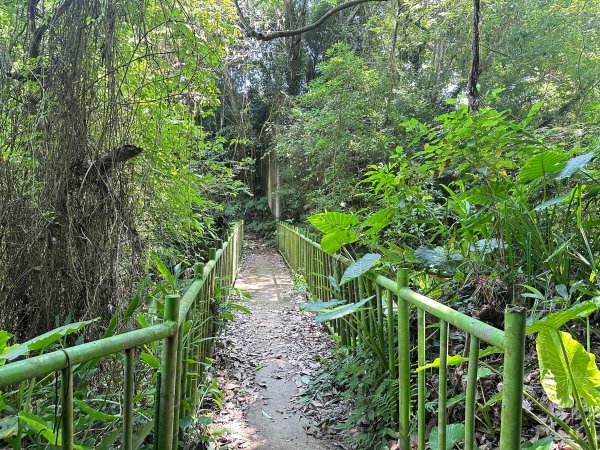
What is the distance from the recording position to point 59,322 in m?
2.77

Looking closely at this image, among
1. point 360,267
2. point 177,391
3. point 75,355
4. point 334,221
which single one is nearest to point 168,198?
point 334,221

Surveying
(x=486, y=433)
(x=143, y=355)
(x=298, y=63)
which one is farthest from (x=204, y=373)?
(x=298, y=63)

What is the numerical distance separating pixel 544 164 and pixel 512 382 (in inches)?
59.7

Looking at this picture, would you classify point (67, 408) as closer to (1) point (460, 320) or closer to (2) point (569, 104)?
(1) point (460, 320)

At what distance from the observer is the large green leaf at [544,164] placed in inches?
86.7

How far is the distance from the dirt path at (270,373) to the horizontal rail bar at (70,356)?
1566mm

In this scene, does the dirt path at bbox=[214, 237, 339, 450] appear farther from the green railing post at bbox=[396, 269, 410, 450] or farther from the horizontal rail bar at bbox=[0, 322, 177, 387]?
the horizontal rail bar at bbox=[0, 322, 177, 387]

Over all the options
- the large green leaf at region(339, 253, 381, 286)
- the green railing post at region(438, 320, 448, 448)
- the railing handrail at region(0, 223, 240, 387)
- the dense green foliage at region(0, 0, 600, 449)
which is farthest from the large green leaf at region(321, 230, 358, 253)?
the railing handrail at region(0, 223, 240, 387)

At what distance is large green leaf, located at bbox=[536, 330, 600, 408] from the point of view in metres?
1.35

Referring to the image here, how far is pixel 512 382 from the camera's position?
119 centimetres

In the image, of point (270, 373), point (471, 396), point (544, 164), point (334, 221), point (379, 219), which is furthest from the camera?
point (270, 373)

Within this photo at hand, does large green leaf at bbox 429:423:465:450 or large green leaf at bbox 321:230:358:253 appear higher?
large green leaf at bbox 321:230:358:253

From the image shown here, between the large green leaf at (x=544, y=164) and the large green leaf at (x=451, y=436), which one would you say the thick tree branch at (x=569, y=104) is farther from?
the large green leaf at (x=451, y=436)

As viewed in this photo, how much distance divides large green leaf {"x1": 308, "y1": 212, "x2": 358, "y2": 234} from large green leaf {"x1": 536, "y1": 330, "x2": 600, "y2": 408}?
1.85m
